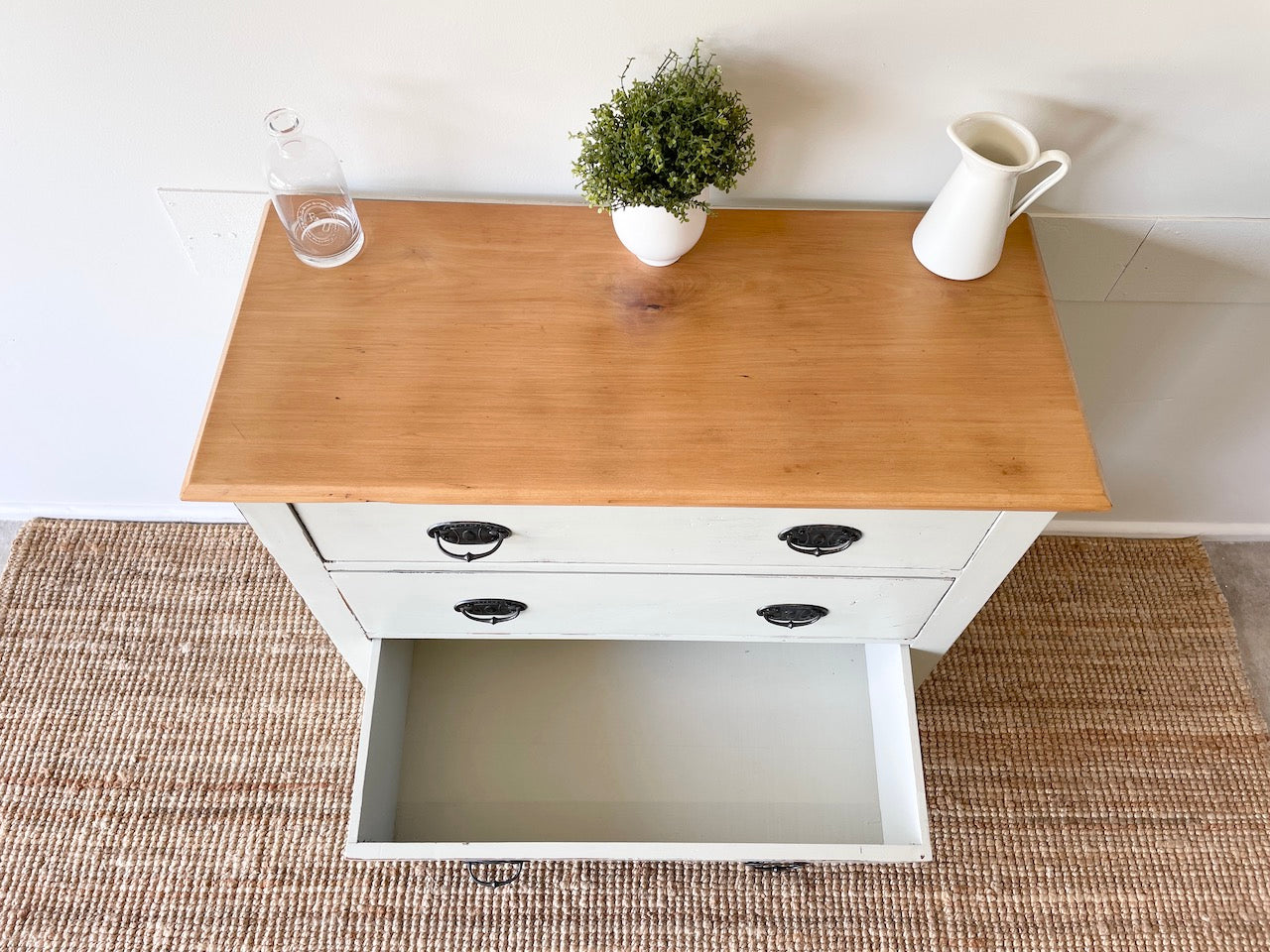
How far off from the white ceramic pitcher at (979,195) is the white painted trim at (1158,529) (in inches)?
30.7

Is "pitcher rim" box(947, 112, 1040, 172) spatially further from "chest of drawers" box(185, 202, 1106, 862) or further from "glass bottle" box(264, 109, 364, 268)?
"glass bottle" box(264, 109, 364, 268)

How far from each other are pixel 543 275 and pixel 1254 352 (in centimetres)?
99

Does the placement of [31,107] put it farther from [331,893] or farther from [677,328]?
[331,893]

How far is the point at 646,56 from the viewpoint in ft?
2.86

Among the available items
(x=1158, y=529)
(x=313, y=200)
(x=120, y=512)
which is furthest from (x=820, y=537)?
(x=120, y=512)

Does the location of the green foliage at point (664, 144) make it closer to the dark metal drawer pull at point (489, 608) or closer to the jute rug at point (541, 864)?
the dark metal drawer pull at point (489, 608)

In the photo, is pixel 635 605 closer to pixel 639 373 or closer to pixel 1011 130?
pixel 639 373

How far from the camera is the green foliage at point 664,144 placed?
804mm

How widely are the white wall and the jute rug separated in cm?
59

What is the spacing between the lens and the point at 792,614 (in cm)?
106

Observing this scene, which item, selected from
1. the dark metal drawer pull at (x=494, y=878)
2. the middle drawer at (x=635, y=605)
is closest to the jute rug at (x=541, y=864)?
the dark metal drawer pull at (x=494, y=878)

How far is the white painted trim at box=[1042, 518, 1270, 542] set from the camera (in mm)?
1543

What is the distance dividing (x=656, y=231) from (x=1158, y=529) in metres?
1.17

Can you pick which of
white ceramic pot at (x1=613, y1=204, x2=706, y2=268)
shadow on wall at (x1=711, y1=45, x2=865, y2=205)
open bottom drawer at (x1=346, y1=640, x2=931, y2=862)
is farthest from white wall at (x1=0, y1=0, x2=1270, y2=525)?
open bottom drawer at (x1=346, y1=640, x2=931, y2=862)
